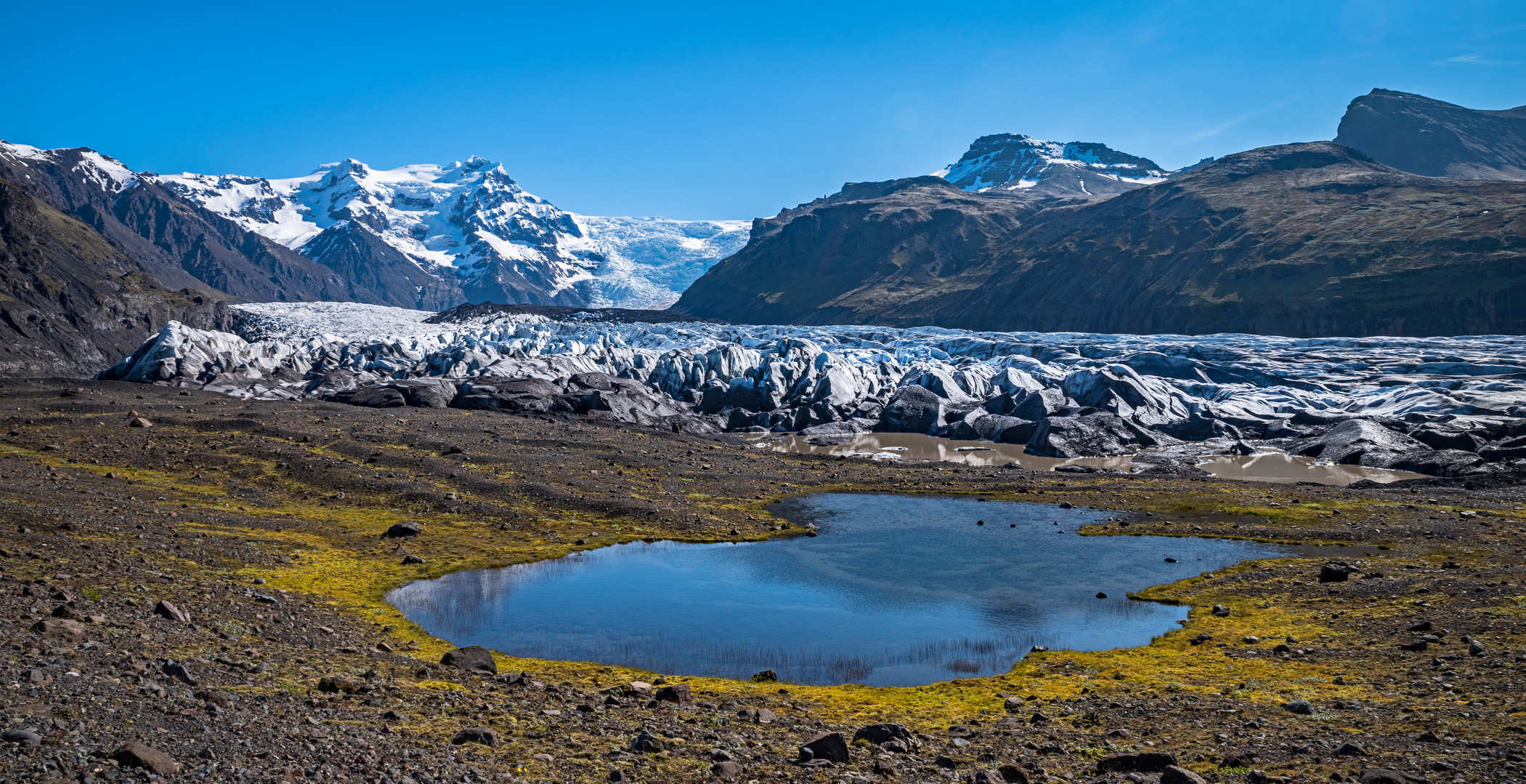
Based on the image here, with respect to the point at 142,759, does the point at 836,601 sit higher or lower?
lower

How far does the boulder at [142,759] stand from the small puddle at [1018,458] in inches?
2732

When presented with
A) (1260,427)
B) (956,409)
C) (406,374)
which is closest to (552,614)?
(956,409)

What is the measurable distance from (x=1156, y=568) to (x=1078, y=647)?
14.2 meters

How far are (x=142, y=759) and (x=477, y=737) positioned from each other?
5.04m

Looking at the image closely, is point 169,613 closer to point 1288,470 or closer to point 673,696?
point 673,696

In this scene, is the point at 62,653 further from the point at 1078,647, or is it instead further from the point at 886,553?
the point at 886,553

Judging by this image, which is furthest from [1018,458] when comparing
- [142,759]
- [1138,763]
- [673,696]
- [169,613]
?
[142,759]

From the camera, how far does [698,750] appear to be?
15742mm

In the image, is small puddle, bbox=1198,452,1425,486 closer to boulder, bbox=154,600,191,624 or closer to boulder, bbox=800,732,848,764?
boulder, bbox=800,732,848,764

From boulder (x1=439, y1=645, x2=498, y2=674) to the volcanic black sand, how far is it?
14 cm

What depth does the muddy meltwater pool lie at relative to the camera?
26.2 meters

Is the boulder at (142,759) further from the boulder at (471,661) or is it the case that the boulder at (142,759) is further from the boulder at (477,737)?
the boulder at (471,661)

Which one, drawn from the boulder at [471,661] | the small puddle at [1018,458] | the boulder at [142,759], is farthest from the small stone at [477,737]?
the small puddle at [1018,458]

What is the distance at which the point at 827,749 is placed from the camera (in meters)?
15.5
